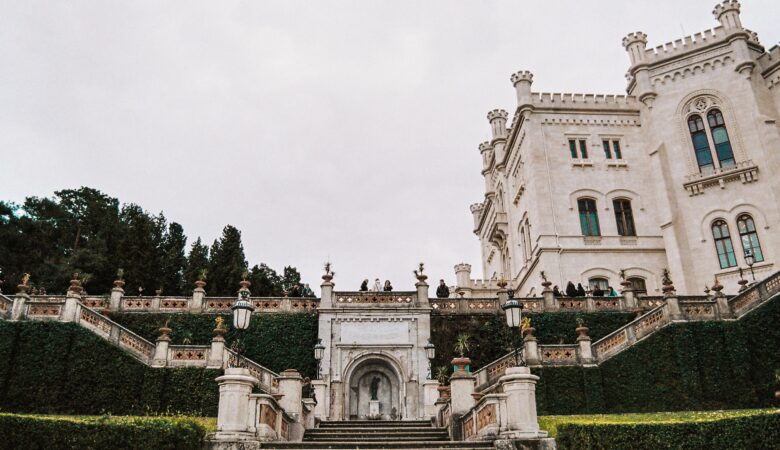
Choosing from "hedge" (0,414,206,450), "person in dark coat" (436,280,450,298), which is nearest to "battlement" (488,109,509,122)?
"person in dark coat" (436,280,450,298)

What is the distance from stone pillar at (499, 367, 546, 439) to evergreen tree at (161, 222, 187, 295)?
38507 millimetres

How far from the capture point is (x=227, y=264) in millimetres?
48000

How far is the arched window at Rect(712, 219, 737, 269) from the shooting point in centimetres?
3080

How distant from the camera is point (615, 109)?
37.9m

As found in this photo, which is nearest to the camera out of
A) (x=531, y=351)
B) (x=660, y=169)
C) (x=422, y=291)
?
(x=531, y=351)

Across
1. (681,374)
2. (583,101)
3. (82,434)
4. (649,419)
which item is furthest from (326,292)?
(583,101)

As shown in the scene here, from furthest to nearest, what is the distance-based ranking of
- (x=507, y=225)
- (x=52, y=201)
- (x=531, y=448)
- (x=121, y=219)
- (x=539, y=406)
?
(x=121, y=219)
(x=52, y=201)
(x=507, y=225)
(x=539, y=406)
(x=531, y=448)

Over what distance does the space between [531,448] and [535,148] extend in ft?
90.6

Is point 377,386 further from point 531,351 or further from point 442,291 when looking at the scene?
point 531,351

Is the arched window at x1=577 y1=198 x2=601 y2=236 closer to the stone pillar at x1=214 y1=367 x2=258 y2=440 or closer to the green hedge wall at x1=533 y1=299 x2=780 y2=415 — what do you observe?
the green hedge wall at x1=533 y1=299 x2=780 y2=415

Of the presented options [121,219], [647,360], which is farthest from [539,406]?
[121,219]

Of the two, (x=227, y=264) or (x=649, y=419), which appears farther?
(x=227, y=264)

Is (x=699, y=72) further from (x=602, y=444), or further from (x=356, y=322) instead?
(x=602, y=444)

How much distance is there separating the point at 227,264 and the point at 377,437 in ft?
113
